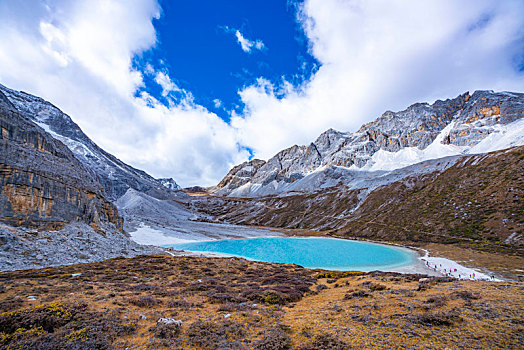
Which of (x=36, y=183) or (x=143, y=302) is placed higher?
(x=36, y=183)

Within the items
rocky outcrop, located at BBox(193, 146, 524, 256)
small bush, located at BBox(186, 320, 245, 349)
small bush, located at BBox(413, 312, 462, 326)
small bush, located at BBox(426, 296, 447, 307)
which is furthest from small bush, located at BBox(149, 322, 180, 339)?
rocky outcrop, located at BBox(193, 146, 524, 256)

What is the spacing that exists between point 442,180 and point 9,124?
141373 mm

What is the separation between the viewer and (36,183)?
3033 centimetres

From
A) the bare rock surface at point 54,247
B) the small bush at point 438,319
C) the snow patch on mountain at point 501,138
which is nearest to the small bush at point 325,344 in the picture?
the small bush at point 438,319

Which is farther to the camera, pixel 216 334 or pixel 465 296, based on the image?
pixel 465 296

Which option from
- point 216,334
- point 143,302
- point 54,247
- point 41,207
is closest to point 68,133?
point 41,207

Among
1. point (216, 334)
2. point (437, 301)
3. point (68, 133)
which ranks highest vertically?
point (68, 133)

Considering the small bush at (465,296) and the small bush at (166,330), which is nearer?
the small bush at (166,330)

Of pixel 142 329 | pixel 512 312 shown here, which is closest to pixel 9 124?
pixel 142 329

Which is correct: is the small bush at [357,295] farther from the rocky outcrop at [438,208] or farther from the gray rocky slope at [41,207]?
the rocky outcrop at [438,208]

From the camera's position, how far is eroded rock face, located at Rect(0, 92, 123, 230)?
27625mm

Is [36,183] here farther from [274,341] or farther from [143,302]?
[274,341]

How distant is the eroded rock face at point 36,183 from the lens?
90.6ft

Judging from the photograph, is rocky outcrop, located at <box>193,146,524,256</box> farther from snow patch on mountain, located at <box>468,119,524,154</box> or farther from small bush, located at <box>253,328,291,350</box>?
small bush, located at <box>253,328,291,350</box>
